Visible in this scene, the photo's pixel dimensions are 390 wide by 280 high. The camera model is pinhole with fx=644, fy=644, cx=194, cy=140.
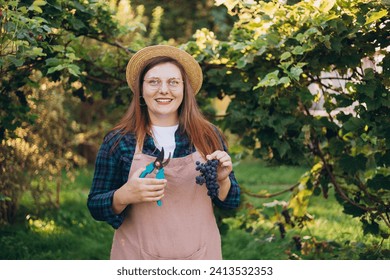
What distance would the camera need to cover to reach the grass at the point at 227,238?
180 inches

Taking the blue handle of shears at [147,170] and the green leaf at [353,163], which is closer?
the blue handle of shears at [147,170]

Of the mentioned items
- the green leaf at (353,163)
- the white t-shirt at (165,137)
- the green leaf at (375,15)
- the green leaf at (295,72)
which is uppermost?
the green leaf at (375,15)

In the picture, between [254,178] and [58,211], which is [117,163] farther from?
[254,178]

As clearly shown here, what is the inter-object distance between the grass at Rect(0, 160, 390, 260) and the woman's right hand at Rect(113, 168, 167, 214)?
6.39 ft

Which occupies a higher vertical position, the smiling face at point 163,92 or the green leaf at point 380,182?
the smiling face at point 163,92

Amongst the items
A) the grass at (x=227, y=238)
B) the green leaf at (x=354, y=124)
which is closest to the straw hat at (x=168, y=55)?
the green leaf at (x=354, y=124)

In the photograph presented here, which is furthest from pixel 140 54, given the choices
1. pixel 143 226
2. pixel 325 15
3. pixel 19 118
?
pixel 19 118

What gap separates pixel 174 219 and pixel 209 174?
26 centimetres

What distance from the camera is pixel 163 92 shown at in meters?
2.47

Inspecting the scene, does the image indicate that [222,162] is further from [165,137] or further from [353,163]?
[353,163]

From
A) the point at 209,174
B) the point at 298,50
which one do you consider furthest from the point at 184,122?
the point at 298,50

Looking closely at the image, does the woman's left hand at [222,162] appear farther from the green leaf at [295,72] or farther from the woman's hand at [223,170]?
the green leaf at [295,72]

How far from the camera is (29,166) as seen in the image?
6.08 m

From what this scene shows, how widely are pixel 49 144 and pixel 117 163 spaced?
405 cm
